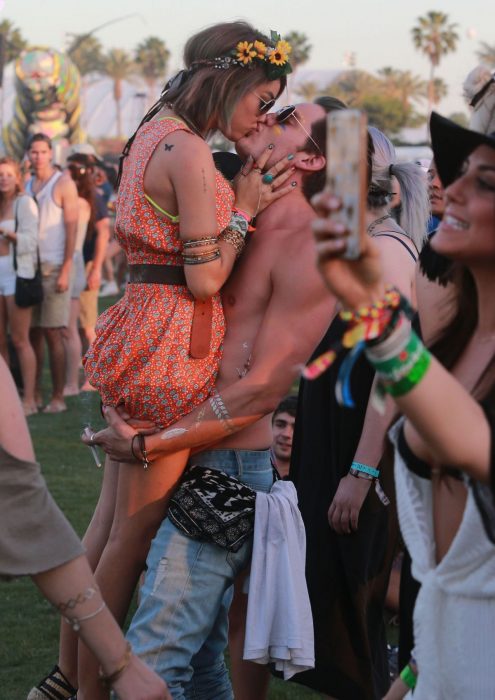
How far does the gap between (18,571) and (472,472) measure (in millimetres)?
1033

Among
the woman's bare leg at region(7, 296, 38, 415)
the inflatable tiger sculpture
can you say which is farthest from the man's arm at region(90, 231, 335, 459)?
the inflatable tiger sculpture

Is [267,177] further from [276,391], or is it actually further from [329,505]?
[329,505]

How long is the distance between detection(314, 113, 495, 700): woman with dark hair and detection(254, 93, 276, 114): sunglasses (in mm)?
1232

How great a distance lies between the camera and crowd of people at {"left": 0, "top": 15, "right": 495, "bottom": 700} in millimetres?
2311

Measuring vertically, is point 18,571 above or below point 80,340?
above

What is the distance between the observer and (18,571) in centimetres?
242

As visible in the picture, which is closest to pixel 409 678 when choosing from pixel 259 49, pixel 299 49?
pixel 259 49

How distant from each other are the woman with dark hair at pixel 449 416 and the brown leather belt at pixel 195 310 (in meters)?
1.10

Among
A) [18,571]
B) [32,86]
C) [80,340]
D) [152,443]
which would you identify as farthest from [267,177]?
[32,86]

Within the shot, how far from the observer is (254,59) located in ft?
11.5

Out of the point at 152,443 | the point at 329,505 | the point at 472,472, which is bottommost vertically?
the point at 329,505

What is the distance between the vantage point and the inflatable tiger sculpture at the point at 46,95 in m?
29.9

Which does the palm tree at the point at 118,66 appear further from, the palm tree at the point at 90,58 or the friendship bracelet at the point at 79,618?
the friendship bracelet at the point at 79,618

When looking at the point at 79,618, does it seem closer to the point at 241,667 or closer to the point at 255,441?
the point at 255,441
